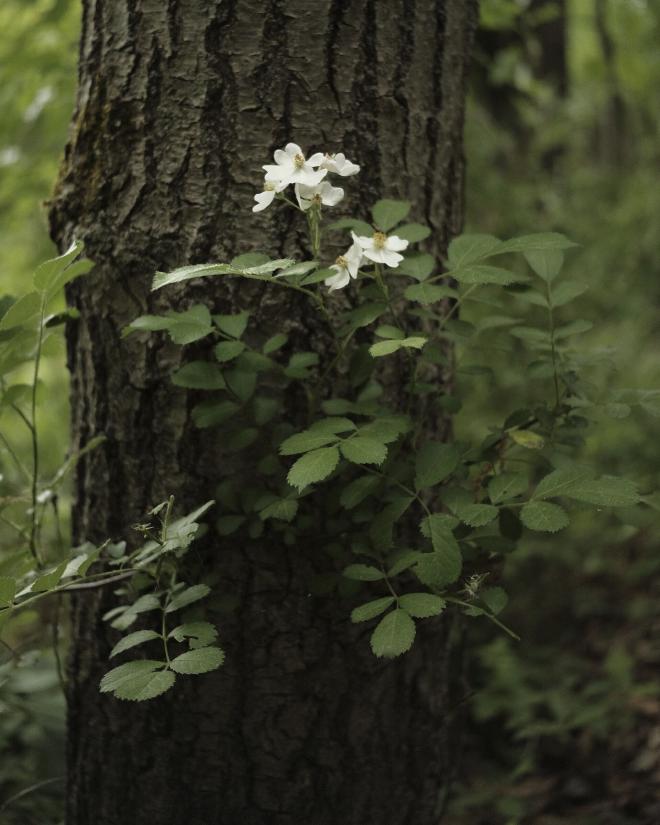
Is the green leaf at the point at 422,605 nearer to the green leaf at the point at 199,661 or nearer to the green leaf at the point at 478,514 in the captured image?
the green leaf at the point at 478,514

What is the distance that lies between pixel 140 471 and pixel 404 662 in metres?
0.58

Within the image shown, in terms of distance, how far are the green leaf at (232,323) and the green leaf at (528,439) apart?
45 cm

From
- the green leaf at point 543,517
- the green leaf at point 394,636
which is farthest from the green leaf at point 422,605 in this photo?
the green leaf at point 543,517

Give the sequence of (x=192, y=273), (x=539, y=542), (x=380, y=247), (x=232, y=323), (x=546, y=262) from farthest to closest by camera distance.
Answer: (x=539, y=542)
(x=546, y=262)
(x=232, y=323)
(x=380, y=247)
(x=192, y=273)

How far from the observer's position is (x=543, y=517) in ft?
3.37

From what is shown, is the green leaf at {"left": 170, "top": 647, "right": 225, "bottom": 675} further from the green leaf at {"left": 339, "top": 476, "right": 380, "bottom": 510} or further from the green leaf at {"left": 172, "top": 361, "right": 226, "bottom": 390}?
the green leaf at {"left": 172, "top": 361, "right": 226, "bottom": 390}

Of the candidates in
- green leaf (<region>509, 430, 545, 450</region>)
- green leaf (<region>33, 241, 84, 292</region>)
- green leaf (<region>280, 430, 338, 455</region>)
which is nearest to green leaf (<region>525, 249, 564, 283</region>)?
green leaf (<region>509, 430, 545, 450</region>)

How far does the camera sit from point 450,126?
1.39 meters

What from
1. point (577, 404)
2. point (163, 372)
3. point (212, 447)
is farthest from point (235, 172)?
point (577, 404)

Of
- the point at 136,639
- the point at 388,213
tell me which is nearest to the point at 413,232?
the point at 388,213

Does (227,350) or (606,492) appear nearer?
(606,492)

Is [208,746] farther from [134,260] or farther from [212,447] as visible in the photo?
[134,260]

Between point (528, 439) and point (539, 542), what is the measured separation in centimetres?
141

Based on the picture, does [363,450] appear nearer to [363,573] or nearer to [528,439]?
[363,573]
